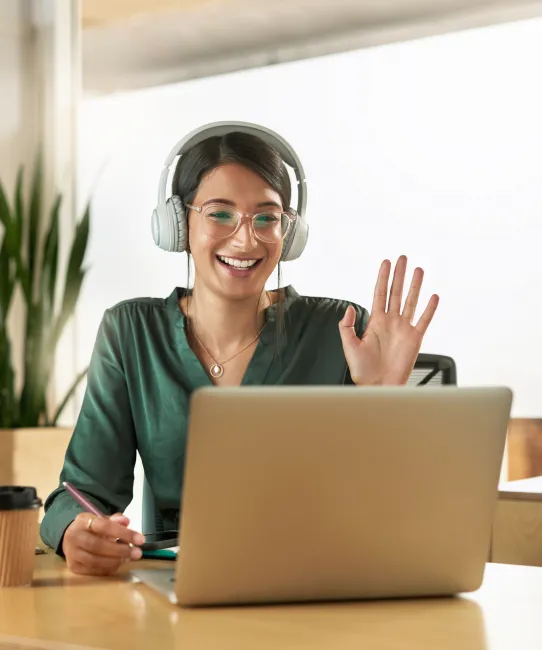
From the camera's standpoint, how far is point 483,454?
112 centimetres

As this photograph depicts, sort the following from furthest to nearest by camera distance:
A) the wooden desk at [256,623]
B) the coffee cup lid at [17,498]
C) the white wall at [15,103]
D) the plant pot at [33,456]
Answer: the white wall at [15,103] < the plant pot at [33,456] < the coffee cup lid at [17,498] < the wooden desk at [256,623]

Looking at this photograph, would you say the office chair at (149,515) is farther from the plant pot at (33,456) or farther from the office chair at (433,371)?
the plant pot at (33,456)

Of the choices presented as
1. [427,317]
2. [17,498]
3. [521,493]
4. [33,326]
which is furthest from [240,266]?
[33,326]

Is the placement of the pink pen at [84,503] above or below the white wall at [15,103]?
below

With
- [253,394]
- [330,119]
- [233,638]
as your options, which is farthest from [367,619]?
[330,119]

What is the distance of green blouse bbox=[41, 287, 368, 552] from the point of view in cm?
172

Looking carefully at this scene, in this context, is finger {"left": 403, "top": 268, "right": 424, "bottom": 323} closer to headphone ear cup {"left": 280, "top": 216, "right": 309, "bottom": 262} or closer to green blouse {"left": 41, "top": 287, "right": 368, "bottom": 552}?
green blouse {"left": 41, "top": 287, "right": 368, "bottom": 552}

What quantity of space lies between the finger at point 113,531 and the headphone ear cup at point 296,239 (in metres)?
0.82

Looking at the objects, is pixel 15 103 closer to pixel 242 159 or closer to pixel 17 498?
pixel 242 159

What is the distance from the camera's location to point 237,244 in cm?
189

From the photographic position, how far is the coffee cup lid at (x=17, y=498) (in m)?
1.21

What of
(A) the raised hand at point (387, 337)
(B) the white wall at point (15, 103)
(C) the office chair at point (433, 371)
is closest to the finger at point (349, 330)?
(A) the raised hand at point (387, 337)

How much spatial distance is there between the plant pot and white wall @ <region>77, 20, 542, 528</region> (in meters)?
0.87

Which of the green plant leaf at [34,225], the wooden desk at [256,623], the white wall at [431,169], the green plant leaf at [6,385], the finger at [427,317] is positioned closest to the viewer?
the wooden desk at [256,623]
